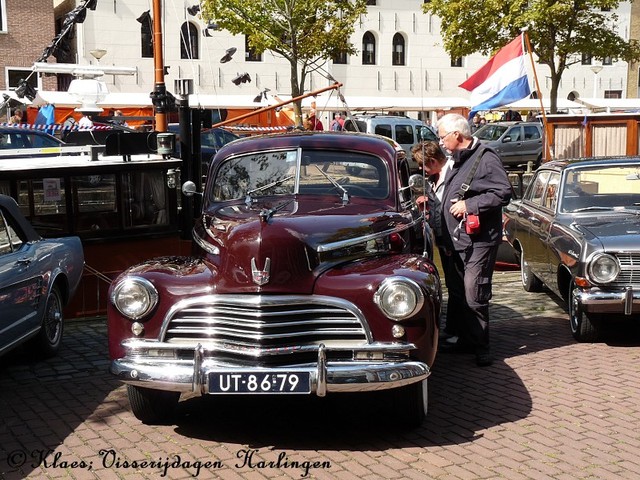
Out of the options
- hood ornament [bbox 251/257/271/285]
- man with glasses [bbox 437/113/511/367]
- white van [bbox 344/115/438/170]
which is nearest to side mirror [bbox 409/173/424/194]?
man with glasses [bbox 437/113/511/367]

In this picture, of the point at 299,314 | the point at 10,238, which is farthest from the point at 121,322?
the point at 10,238

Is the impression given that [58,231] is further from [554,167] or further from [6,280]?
[554,167]

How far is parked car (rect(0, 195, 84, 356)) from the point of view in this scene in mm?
6531

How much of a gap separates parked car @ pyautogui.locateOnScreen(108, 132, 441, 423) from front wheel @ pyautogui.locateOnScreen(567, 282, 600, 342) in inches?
97.6

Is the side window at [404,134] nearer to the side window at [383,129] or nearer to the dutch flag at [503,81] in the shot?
the side window at [383,129]

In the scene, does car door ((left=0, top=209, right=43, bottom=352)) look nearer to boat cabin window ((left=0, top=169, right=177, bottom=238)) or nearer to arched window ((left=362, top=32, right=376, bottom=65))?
boat cabin window ((left=0, top=169, right=177, bottom=238))

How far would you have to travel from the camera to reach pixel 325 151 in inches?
275

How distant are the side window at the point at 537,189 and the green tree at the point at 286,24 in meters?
21.4

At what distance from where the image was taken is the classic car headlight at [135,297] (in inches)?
209

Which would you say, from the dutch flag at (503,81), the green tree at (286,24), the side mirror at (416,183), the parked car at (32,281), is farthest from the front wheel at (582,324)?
the green tree at (286,24)

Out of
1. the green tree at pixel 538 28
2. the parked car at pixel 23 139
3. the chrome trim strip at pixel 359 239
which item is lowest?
the chrome trim strip at pixel 359 239

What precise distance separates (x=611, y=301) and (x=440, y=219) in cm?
158

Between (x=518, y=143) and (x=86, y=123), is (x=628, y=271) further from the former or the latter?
(x=518, y=143)

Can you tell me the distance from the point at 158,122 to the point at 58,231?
5002 mm
